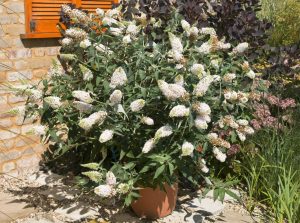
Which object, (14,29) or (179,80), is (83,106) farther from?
(14,29)

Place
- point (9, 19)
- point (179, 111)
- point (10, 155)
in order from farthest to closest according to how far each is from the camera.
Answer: point (10, 155), point (9, 19), point (179, 111)

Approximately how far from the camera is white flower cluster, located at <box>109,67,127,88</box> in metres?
3.75

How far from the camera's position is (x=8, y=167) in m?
5.37

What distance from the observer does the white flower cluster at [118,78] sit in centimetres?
375

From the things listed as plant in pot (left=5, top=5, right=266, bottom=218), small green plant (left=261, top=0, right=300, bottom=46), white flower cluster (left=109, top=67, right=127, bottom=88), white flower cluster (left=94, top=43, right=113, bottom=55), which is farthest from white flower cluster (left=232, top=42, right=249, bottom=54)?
small green plant (left=261, top=0, right=300, bottom=46)

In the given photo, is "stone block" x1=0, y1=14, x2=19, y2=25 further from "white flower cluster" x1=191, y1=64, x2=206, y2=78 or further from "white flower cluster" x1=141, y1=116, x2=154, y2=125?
"white flower cluster" x1=191, y1=64, x2=206, y2=78

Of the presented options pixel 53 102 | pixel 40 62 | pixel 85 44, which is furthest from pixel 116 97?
pixel 40 62

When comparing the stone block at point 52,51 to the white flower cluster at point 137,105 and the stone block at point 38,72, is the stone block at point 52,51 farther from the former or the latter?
the white flower cluster at point 137,105

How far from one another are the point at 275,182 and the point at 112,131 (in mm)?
1734

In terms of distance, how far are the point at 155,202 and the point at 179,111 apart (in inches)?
44.5

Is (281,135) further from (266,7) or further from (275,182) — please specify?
(266,7)

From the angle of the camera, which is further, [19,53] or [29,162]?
[29,162]

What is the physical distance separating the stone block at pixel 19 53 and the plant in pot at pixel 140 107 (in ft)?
3.00

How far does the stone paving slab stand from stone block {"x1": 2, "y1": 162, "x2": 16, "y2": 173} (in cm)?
39
